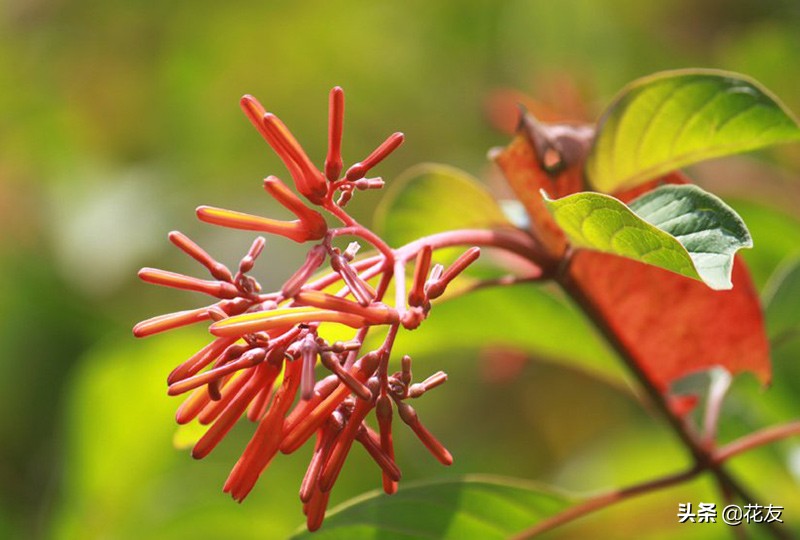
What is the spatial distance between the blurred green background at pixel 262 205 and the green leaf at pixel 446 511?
26cm

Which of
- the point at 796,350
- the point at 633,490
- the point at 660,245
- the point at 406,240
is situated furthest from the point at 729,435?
the point at 660,245

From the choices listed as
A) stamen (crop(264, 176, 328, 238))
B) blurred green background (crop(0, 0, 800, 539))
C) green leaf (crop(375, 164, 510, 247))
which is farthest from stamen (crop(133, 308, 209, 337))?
blurred green background (crop(0, 0, 800, 539))

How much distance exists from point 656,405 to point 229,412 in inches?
22.1

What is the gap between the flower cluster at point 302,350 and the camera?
25.9 inches

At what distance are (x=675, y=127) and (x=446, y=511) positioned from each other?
48cm

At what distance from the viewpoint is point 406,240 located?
3.55 feet

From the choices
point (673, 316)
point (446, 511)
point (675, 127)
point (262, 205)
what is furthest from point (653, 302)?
point (262, 205)

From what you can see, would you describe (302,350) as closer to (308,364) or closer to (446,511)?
(308,364)

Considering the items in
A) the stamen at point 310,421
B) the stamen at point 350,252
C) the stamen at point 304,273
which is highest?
the stamen at point 304,273

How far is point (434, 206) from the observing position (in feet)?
3.43

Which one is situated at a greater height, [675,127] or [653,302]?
[675,127]

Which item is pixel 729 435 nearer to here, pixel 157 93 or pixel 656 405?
pixel 656 405

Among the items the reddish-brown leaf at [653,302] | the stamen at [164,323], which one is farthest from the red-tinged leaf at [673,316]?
the stamen at [164,323]

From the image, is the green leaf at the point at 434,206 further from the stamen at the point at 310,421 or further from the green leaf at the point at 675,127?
the stamen at the point at 310,421
